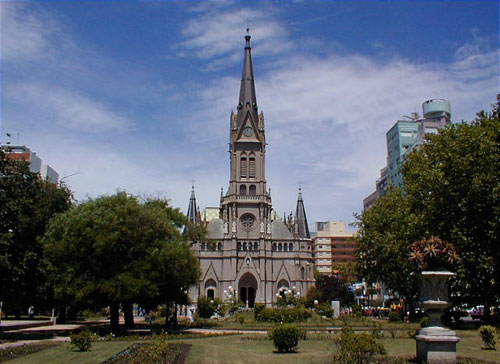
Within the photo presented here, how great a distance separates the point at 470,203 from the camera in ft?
92.7

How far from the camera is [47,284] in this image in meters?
28.9

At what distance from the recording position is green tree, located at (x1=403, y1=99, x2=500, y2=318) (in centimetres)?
2766

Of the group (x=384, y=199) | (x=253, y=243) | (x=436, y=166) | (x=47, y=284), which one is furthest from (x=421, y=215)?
(x=253, y=243)

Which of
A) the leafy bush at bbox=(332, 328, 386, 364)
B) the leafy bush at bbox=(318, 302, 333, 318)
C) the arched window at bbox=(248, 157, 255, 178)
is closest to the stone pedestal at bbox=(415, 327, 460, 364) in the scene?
the leafy bush at bbox=(332, 328, 386, 364)

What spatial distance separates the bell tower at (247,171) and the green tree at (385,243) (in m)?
30.3

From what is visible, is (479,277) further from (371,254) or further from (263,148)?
(263,148)

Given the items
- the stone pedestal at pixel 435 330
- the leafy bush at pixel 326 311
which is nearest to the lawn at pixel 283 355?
the stone pedestal at pixel 435 330

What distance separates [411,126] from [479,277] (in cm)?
6318

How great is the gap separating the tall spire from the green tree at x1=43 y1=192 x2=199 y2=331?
183ft

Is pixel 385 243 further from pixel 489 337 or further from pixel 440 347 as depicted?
pixel 440 347

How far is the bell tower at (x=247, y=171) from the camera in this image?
3140 inches

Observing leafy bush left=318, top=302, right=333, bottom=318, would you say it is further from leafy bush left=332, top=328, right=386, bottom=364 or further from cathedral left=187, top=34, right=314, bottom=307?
leafy bush left=332, top=328, right=386, bottom=364

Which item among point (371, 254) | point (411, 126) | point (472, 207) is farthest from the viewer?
point (411, 126)

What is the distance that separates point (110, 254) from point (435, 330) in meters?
19.0
